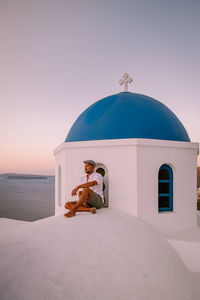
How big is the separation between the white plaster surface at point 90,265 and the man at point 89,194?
0.61 m

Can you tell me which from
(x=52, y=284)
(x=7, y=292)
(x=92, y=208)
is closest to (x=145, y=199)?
(x=92, y=208)

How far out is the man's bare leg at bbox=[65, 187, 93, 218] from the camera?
15.5 feet

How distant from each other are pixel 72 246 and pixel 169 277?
5.47 ft

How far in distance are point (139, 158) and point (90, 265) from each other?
3.44 meters

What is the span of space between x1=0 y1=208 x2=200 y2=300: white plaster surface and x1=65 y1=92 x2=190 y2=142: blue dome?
9.48 ft

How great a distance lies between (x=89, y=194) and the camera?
16.6 ft

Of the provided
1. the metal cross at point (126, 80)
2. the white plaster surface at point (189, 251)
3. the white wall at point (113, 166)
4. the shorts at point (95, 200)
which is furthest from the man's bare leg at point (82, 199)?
the metal cross at point (126, 80)

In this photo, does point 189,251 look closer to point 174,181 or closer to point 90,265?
point 174,181

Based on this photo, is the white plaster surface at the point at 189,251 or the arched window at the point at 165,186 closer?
the white plaster surface at the point at 189,251

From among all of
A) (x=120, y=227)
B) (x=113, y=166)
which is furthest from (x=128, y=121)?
(x=120, y=227)

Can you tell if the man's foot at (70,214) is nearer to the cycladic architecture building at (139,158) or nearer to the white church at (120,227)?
the white church at (120,227)

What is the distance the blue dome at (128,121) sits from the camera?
616 cm

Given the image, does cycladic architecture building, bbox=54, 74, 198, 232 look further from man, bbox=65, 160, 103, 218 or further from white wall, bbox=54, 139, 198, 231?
man, bbox=65, 160, 103, 218

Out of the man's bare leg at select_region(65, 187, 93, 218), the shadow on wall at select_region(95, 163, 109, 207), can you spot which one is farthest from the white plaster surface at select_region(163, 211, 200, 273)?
the man's bare leg at select_region(65, 187, 93, 218)
